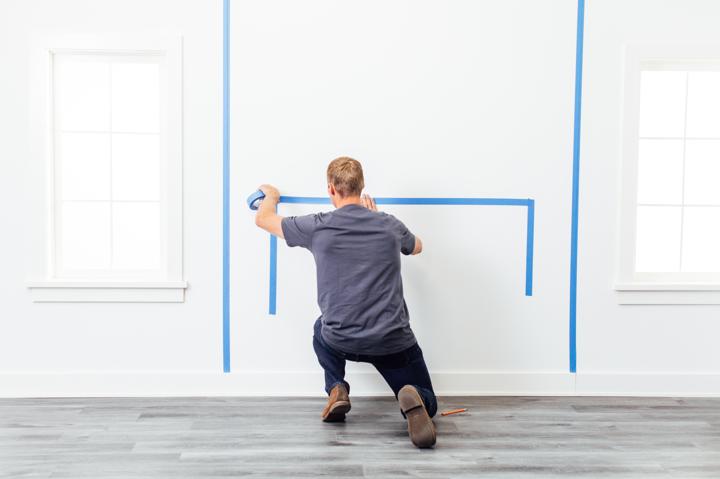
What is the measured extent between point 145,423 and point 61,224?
1052 mm

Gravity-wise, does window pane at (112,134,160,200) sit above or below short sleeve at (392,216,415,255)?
above

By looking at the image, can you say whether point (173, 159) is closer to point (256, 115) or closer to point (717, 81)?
point (256, 115)

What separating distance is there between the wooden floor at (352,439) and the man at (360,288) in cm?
18

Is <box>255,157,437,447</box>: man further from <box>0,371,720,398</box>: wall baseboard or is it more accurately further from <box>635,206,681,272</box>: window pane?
<box>635,206,681,272</box>: window pane

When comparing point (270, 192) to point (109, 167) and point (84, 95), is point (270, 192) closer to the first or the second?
point (109, 167)

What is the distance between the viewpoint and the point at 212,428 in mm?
2436

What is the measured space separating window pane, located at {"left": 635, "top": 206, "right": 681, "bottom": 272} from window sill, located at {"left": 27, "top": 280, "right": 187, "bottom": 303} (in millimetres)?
2237

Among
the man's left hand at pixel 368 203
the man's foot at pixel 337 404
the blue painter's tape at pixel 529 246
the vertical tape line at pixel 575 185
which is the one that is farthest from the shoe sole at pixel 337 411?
the vertical tape line at pixel 575 185

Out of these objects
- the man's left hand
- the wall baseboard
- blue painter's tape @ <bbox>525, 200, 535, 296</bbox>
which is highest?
the man's left hand

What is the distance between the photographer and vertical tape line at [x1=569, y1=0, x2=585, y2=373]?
2.89 metres

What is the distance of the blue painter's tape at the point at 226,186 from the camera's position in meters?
2.83

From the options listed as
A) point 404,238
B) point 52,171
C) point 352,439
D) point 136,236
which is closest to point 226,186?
point 136,236

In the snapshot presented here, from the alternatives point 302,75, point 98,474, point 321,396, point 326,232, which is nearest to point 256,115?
point 302,75

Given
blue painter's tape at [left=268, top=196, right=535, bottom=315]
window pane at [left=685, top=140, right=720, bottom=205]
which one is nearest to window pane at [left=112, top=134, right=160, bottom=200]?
blue painter's tape at [left=268, top=196, right=535, bottom=315]
